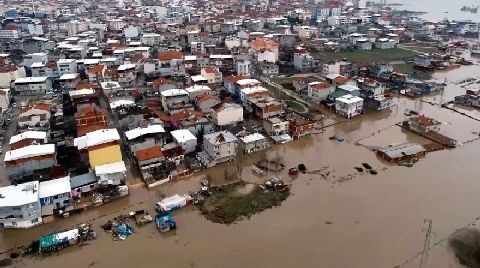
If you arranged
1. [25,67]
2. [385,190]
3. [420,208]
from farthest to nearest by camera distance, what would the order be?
[25,67] < [385,190] < [420,208]

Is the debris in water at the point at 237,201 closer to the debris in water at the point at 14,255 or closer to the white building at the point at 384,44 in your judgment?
the debris in water at the point at 14,255

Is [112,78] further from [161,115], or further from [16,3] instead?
[16,3]

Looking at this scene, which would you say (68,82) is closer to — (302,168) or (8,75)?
(8,75)

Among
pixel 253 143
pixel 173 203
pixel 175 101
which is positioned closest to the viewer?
pixel 173 203

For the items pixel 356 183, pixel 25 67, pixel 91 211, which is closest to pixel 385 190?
pixel 356 183

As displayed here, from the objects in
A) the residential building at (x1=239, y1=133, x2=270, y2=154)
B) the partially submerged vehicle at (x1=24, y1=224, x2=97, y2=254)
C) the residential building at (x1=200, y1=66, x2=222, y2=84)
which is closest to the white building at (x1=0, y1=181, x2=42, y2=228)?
the partially submerged vehicle at (x1=24, y1=224, x2=97, y2=254)

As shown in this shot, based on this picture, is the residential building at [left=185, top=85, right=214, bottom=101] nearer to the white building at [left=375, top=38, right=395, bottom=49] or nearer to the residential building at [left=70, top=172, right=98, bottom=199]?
the residential building at [left=70, top=172, right=98, bottom=199]

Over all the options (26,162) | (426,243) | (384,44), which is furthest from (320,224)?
(384,44)
